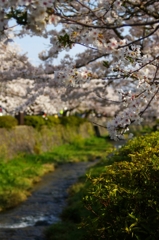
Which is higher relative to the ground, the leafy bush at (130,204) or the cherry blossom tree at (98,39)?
the cherry blossom tree at (98,39)

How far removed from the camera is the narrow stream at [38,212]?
281 inches

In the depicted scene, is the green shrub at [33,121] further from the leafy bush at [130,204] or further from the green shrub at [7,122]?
the leafy bush at [130,204]

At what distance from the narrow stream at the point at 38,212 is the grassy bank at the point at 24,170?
27 centimetres

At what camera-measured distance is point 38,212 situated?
907 cm

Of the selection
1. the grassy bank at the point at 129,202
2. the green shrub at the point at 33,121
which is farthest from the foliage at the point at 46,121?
the grassy bank at the point at 129,202

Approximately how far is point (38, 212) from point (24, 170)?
4.64 m

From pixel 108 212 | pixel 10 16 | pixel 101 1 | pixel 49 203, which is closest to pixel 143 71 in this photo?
pixel 101 1

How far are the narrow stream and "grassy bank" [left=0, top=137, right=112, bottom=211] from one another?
271 millimetres

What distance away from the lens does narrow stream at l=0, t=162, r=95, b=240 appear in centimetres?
714

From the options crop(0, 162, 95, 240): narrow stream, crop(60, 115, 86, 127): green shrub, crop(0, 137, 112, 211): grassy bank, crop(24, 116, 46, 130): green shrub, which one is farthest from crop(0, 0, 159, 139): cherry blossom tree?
crop(60, 115, 86, 127): green shrub

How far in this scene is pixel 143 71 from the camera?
5.57m

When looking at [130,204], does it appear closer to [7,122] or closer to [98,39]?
[98,39]

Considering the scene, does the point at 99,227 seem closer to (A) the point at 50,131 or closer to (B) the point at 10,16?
(B) the point at 10,16

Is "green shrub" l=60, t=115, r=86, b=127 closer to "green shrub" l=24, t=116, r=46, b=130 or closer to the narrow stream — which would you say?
"green shrub" l=24, t=116, r=46, b=130
